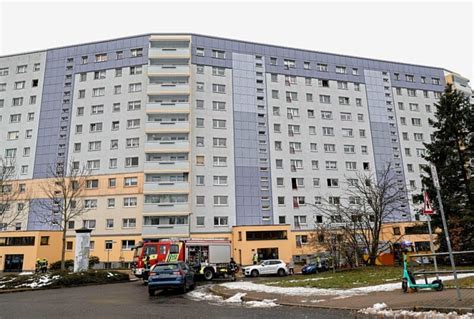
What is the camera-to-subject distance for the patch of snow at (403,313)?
7652 millimetres

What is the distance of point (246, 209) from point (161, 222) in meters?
10.4

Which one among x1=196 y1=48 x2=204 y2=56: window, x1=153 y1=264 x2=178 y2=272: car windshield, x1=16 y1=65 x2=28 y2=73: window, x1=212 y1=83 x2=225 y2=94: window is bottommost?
x1=153 y1=264 x2=178 y2=272: car windshield

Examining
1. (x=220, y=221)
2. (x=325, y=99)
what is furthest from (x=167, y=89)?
(x=325, y=99)

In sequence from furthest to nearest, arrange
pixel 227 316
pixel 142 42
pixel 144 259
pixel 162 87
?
pixel 142 42, pixel 162 87, pixel 144 259, pixel 227 316

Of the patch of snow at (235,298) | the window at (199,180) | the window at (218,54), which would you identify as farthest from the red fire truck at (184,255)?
the window at (218,54)

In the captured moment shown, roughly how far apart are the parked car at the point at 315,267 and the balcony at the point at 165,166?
21.0 metres

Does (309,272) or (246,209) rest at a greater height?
(246,209)

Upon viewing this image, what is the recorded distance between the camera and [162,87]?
4872 cm

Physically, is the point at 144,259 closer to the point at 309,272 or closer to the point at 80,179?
the point at 309,272

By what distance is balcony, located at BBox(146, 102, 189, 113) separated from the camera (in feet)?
156

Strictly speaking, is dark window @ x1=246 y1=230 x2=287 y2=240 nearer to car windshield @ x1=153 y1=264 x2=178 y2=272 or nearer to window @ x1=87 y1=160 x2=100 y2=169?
window @ x1=87 y1=160 x2=100 y2=169

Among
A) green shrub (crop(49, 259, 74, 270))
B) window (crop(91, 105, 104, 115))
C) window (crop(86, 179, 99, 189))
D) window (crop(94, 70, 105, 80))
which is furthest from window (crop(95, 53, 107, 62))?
green shrub (crop(49, 259, 74, 270))

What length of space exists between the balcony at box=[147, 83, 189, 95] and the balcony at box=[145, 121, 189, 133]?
404cm

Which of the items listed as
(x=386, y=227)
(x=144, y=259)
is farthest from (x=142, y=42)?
(x=386, y=227)
